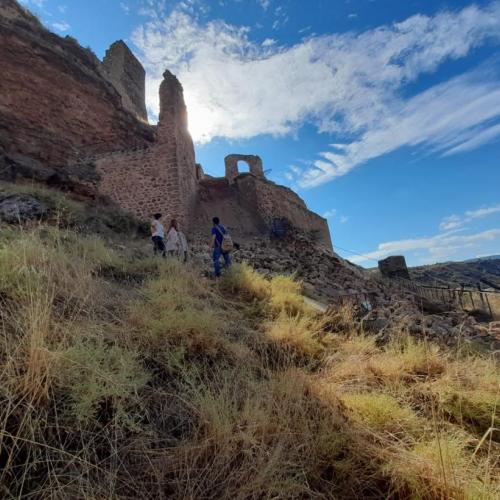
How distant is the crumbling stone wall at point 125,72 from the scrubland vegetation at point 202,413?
19808 millimetres

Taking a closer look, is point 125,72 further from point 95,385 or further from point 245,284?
point 95,385

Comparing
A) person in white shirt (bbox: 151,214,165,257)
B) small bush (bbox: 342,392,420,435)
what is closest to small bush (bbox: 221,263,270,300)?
person in white shirt (bbox: 151,214,165,257)

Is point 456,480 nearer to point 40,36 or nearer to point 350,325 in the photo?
point 350,325

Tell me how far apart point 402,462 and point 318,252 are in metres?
12.2

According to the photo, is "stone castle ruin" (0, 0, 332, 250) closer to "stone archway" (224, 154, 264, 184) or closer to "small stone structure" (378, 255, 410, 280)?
"stone archway" (224, 154, 264, 184)

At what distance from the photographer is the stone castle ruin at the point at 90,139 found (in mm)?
11023

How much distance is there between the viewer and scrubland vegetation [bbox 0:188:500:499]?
157 cm

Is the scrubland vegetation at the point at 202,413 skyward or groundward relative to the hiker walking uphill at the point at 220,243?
groundward

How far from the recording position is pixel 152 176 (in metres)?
12.2

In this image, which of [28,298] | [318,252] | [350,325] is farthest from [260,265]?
[28,298]

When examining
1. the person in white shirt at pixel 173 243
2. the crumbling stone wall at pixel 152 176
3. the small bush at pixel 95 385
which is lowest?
the small bush at pixel 95 385

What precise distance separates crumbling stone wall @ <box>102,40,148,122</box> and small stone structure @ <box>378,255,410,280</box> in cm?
1682

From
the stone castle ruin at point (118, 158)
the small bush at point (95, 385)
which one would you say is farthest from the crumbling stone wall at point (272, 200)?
the small bush at point (95, 385)

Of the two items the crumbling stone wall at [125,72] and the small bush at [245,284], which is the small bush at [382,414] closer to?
the small bush at [245,284]
